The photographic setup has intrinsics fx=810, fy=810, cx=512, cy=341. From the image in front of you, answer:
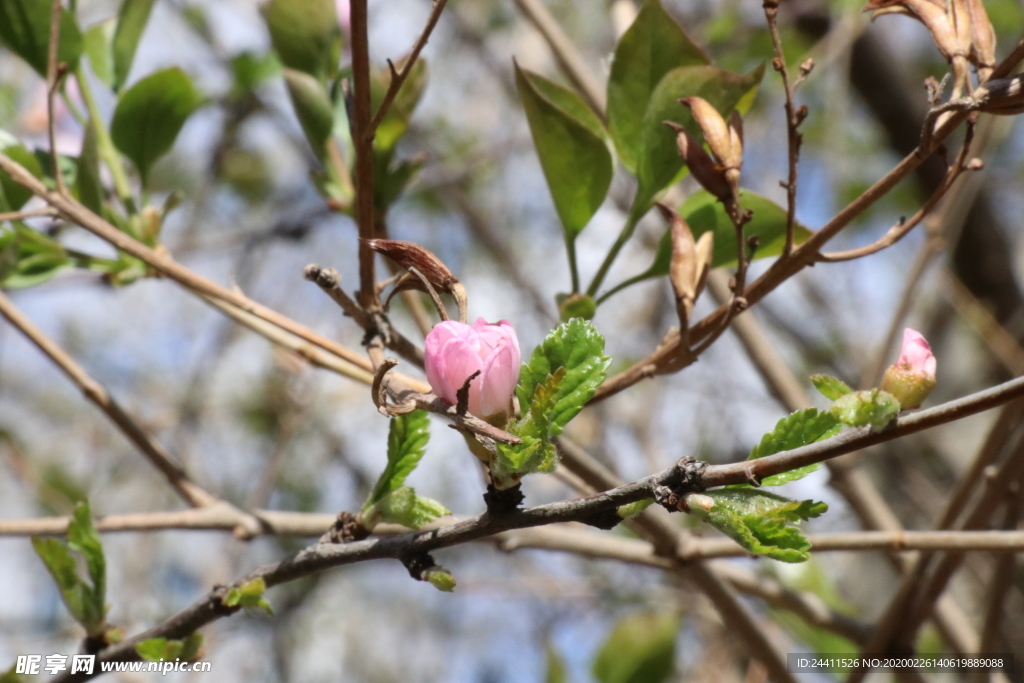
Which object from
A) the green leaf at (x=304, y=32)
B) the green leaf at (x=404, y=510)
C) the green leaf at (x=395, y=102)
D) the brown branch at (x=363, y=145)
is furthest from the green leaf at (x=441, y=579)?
the green leaf at (x=304, y=32)

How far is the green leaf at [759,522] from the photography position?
27 centimetres

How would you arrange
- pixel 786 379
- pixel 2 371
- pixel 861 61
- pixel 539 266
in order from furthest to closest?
pixel 2 371, pixel 539 266, pixel 861 61, pixel 786 379

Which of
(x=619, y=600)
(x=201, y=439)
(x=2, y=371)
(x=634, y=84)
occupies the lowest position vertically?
(x=634, y=84)

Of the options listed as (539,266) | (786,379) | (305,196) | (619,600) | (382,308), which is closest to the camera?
(382,308)

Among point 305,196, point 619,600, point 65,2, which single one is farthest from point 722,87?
point 305,196

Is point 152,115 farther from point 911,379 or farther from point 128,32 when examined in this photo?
point 911,379

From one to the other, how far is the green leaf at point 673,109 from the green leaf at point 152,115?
317 millimetres

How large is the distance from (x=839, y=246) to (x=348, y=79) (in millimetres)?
1582

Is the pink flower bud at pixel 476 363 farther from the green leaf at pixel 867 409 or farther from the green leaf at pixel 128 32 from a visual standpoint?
the green leaf at pixel 128 32

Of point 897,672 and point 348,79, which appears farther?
point 897,672

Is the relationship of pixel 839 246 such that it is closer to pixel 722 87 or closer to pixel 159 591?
pixel 722 87

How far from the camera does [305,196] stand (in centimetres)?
205

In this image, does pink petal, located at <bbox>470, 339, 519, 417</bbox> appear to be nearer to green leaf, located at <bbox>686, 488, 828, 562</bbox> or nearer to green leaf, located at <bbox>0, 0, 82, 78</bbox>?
green leaf, located at <bbox>686, 488, 828, 562</bbox>

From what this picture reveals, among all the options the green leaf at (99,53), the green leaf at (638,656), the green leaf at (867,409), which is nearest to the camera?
the green leaf at (867,409)
